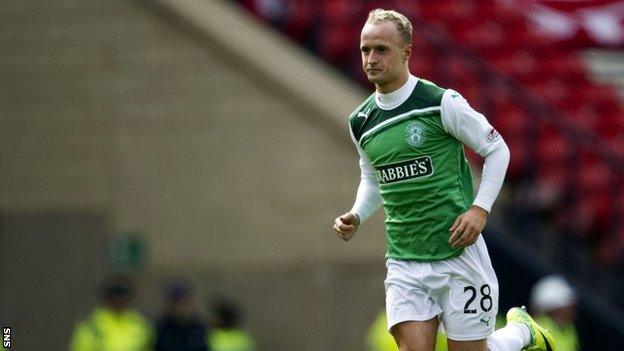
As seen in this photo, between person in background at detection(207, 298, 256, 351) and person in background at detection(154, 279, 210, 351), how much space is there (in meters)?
0.64

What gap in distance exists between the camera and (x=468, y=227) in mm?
7887

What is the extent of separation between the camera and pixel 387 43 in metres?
8.02

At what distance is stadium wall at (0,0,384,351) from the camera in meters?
16.1

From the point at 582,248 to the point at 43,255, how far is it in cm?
627

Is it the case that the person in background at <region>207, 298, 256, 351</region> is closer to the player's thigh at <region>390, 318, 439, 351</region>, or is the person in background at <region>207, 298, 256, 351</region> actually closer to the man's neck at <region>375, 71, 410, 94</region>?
the player's thigh at <region>390, 318, 439, 351</region>

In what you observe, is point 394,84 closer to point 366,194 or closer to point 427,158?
point 427,158

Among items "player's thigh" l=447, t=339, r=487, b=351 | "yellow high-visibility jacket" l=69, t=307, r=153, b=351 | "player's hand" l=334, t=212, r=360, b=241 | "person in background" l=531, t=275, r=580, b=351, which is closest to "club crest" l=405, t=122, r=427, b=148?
"player's hand" l=334, t=212, r=360, b=241

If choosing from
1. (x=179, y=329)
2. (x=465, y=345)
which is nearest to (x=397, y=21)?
(x=465, y=345)

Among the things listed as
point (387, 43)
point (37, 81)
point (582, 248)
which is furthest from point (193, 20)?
point (387, 43)

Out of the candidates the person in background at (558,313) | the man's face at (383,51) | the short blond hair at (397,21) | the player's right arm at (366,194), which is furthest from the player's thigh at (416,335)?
the person in background at (558,313)

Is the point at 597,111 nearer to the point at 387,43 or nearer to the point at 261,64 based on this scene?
the point at 261,64

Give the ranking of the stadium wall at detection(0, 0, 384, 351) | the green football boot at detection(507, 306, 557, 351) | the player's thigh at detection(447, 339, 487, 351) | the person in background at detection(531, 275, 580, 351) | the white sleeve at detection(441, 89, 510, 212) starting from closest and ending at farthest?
the white sleeve at detection(441, 89, 510, 212), the player's thigh at detection(447, 339, 487, 351), the green football boot at detection(507, 306, 557, 351), the person in background at detection(531, 275, 580, 351), the stadium wall at detection(0, 0, 384, 351)

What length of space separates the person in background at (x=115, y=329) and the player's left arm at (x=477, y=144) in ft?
24.4

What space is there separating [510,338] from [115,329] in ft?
23.6
